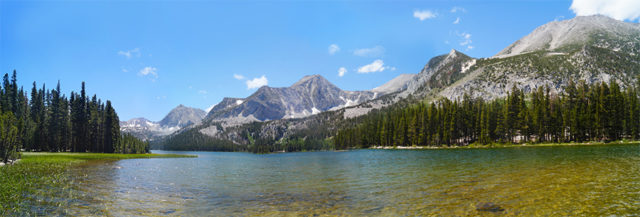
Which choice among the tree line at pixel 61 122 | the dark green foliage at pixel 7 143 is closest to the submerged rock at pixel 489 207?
the dark green foliage at pixel 7 143

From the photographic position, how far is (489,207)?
14.9m

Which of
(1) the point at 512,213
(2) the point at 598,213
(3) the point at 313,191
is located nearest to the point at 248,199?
(3) the point at 313,191

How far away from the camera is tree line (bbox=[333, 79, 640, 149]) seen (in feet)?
305

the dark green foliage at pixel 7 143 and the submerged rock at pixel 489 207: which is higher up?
the dark green foliage at pixel 7 143

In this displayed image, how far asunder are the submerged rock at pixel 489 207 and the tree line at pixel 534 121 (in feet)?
364

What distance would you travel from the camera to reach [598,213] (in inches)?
499

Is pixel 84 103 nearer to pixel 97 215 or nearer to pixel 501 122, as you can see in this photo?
pixel 97 215

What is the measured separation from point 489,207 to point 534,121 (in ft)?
384

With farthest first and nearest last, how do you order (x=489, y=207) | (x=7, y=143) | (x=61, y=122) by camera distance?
1. (x=61, y=122)
2. (x=7, y=143)
3. (x=489, y=207)

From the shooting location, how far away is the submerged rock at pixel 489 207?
14342mm

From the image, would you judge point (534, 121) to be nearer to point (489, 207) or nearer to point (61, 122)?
point (489, 207)

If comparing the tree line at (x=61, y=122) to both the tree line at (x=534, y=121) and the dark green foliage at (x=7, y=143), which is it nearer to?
the dark green foliage at (x=7, y=143)

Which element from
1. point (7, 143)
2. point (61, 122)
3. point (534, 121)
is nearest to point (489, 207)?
point (7, 143)

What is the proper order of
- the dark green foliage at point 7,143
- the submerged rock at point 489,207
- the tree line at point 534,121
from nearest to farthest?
1. the submerged rock at point 489,207
2. the dark green foliage at point 7,143
3. the tree line at point 534,121
